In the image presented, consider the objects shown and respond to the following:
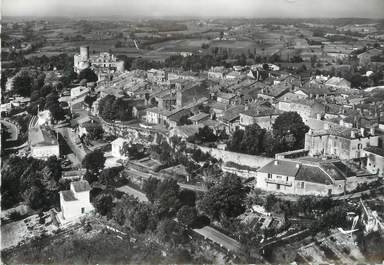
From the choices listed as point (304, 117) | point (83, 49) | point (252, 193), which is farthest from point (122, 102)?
point (83, 49)

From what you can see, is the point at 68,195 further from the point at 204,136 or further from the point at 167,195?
the point at 204,136

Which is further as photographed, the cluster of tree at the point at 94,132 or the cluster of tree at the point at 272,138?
the cluster of tree at the point at 94,132

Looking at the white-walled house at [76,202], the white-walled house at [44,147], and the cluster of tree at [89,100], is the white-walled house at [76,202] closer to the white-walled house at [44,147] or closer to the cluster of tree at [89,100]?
the white-walled house at [44,147]

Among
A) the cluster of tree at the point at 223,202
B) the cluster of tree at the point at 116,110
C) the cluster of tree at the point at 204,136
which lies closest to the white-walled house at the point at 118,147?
the cluster of tree at the point at 204,136

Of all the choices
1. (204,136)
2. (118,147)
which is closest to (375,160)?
(204,136)

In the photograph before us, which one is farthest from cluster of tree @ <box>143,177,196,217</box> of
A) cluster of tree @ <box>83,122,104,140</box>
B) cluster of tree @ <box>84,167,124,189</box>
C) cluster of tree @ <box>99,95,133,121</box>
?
cluster of tree @ <box>99,95,133,121</box>

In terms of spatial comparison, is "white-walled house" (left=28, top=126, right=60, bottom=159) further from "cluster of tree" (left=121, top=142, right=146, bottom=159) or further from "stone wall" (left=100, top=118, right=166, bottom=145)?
"cluster of tree" (left=121, top=142, right=146, bottom=159)
